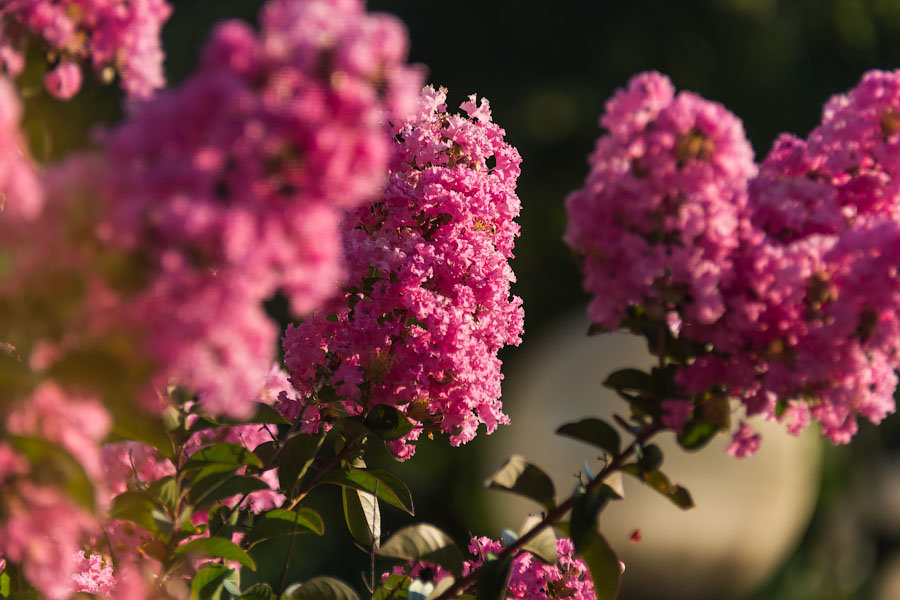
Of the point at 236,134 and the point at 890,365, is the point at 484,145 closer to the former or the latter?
the point at 890,365

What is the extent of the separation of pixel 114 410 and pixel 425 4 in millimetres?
6489

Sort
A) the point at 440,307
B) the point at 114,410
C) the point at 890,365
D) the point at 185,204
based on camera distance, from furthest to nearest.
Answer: the point at 440,307, the point at 890,365, the point at 114,410, the point at 185,204

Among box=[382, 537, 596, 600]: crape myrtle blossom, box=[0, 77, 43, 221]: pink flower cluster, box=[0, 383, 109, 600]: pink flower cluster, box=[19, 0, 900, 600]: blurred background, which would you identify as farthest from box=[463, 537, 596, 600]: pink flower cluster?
box=[19, 0, 900, 600]: blurred background

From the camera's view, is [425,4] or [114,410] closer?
[114,410]

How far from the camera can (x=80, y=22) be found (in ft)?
2.47

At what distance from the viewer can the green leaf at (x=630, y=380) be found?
808 mm

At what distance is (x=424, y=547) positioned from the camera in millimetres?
885

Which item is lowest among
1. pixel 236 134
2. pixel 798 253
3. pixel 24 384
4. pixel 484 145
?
pixel 24 384

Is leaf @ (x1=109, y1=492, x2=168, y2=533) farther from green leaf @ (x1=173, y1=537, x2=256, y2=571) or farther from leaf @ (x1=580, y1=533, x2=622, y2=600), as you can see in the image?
leaf @ (x1=580, y1=533, x2=622, y2=600)

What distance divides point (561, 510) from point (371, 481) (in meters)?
0.28

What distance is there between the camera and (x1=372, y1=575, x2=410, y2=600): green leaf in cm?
101

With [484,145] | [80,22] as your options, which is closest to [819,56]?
[484,145]

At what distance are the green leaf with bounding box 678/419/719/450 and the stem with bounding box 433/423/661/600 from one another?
2 centimetres

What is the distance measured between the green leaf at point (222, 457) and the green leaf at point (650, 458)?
339 millimetres
